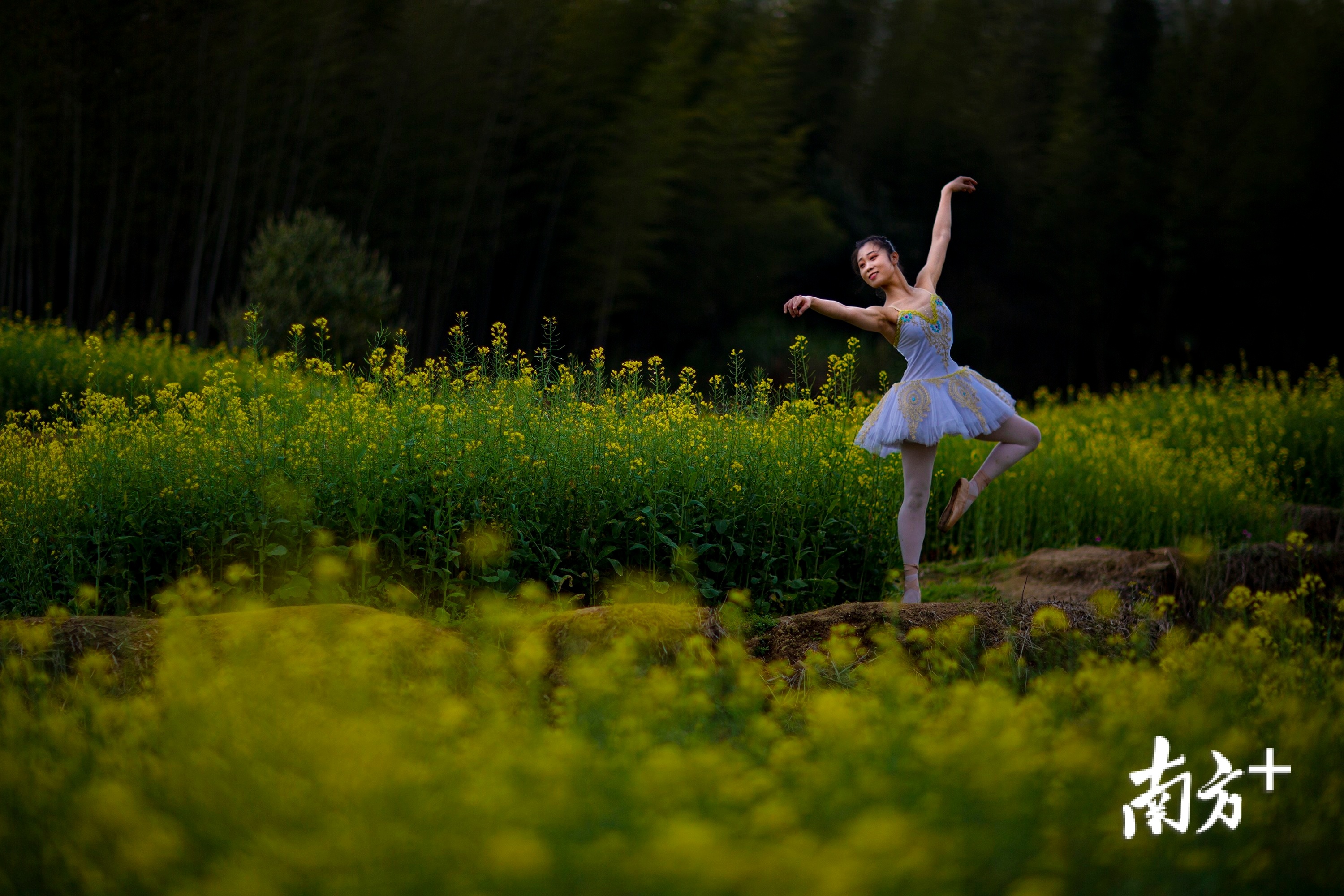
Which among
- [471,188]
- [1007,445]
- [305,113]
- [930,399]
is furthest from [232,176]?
[1007,445]

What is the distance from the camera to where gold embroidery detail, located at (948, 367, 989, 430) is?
431 cm

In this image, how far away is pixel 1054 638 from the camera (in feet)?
12.0

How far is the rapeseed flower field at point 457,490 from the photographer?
13.5 ft

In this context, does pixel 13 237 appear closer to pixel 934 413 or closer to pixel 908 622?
pixel 934 413

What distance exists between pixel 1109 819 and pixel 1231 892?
226 millimetres

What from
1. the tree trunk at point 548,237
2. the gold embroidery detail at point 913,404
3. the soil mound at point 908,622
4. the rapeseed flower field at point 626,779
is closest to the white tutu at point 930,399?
the gold embroidery detail at point 913,404

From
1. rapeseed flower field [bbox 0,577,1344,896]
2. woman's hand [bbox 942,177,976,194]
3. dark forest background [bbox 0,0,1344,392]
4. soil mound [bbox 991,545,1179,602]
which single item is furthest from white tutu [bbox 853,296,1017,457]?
dark forest background [bbox 0,0,1344,392]

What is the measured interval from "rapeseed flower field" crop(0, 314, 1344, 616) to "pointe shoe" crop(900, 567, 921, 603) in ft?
1.20

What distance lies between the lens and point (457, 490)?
425 centimetres

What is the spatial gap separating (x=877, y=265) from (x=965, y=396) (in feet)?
2.28

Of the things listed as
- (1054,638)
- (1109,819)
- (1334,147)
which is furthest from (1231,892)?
(1334,147)

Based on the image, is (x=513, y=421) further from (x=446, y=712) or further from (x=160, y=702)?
(x=446, y=712)

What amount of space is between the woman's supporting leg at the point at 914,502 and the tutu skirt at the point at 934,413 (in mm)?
67

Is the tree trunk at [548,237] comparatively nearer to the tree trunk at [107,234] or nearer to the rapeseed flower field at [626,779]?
the tree trunk at [107,234]
